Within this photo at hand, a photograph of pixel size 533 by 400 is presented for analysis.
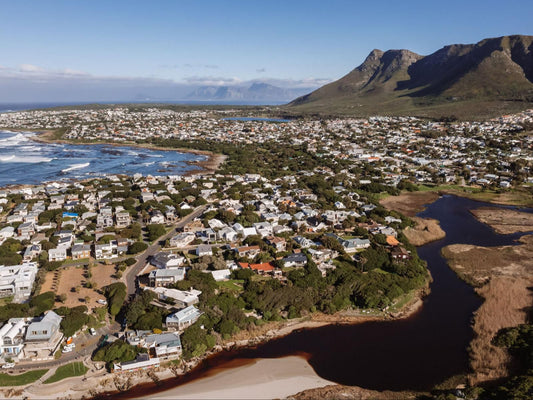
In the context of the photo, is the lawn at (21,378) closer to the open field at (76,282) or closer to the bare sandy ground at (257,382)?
the open field at (76,282)

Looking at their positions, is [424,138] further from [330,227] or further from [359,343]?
[359,343]

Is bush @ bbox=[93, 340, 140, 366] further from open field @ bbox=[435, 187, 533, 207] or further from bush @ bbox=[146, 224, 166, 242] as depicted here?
open field @ bbox=[435, 187, 533, 207]

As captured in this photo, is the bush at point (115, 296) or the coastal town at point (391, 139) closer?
the bush at point (115, 296)

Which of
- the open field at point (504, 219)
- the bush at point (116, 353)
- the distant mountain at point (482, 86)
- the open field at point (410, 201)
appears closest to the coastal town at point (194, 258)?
the bush at point (116, 353)

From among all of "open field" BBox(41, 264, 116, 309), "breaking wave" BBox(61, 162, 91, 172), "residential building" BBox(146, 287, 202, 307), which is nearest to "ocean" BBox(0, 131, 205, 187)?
"breaking wave" BBox(61, 162, 91, 172)

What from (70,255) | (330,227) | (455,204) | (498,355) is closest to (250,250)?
(330,227)
